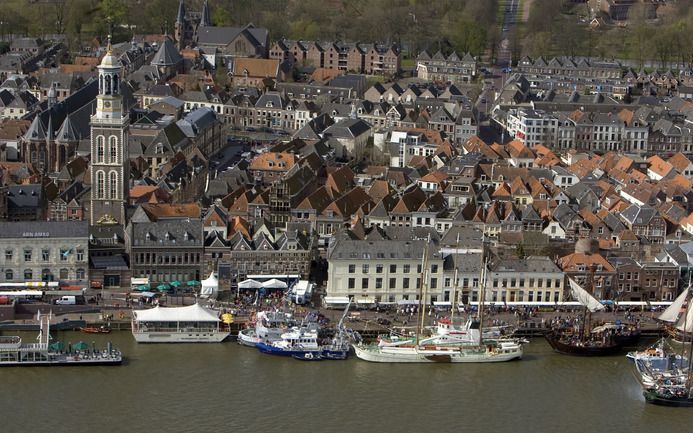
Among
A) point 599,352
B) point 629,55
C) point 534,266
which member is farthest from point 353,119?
point 629,55

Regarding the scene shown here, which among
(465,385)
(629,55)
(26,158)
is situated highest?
(629,55)

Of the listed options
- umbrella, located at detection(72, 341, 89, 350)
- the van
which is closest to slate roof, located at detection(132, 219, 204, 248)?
the van

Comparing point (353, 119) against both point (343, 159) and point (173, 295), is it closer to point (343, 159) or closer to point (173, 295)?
point (343, 159)

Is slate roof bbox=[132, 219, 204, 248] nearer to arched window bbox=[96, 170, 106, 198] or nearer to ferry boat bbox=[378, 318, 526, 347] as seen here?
arched window bbox=[96, 170, 106, 198]

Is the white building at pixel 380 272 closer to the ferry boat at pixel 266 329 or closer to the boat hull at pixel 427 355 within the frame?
the ferry boat at pixel 266 329

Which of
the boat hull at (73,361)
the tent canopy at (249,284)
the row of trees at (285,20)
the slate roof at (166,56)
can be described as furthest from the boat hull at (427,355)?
the row of trees at (285,20)

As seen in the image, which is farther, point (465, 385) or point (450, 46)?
point (450, 46)

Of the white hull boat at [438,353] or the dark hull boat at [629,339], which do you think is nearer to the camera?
the white hull boat at [438,353]
